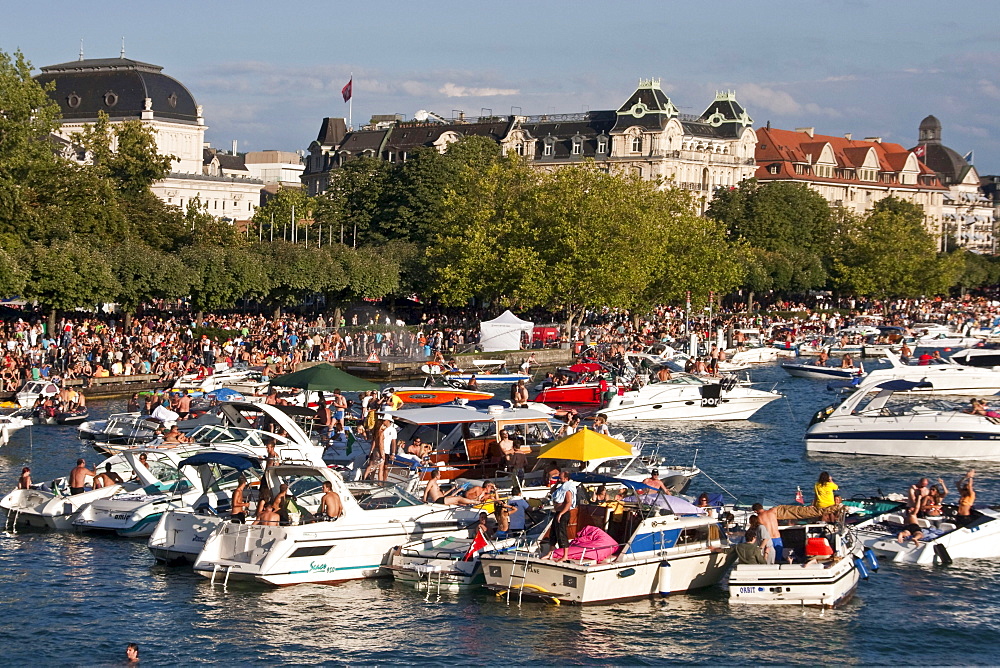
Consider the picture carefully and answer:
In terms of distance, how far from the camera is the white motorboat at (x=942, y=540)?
2898 centimetres

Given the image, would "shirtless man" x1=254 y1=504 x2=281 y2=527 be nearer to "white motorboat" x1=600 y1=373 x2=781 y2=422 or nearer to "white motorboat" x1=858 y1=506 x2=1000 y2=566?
"white motorboat" x1=858 y1=506 x2=1000 y2=566

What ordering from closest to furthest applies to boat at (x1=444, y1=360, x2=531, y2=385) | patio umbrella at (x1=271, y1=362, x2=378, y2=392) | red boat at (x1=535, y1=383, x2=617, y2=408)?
patio umbrella at (x1=271, y1=362, x2=378, y2=392), red boat at (x1=535, y1=383, x2=617, y2=408), boat at (x1=444, y1=360, x2=531, y2=385)

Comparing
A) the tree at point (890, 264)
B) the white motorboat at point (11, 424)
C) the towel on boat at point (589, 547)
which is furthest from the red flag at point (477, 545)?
the tree at point (890, 264)

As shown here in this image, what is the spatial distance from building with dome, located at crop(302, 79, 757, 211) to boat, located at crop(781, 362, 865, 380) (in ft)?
253

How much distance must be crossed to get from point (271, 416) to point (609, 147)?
403ft

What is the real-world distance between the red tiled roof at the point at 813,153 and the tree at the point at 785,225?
31.5m

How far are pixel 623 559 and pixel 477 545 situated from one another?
3.03 meters

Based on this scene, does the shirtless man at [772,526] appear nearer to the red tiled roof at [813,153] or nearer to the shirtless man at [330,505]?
the shirtless man at [330,505]

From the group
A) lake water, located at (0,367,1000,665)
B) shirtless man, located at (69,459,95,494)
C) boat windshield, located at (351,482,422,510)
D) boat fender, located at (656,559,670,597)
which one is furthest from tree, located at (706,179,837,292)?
boat fender, located at (656,559,670,597)

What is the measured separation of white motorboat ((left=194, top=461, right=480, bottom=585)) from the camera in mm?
26594

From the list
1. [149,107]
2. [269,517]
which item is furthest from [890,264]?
[269,517]

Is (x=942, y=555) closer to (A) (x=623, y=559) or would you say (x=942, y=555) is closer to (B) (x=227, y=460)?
(A) (x=623, y=559)

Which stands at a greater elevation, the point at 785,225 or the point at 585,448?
the point at 785,225

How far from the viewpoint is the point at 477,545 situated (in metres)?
26.9
